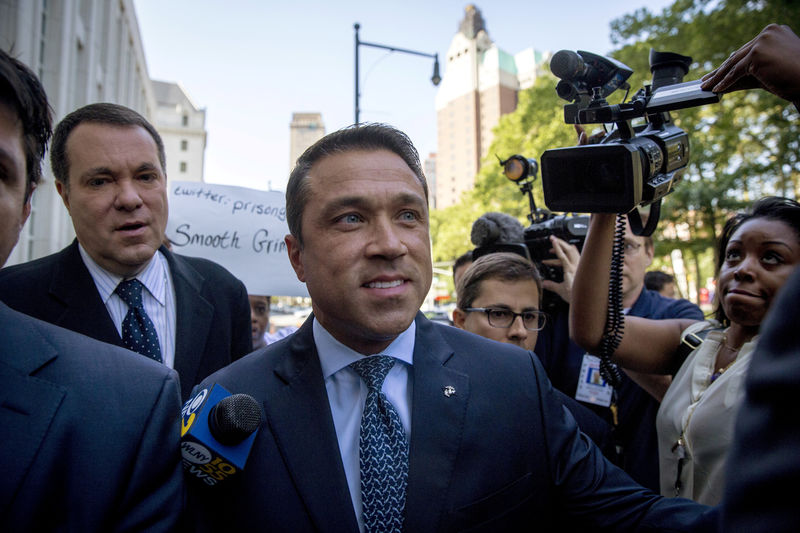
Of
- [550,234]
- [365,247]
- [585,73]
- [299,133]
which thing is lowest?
[365,247]

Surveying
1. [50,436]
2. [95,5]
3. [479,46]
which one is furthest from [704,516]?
[479,46]

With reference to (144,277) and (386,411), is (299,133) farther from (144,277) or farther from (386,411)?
(386,411)

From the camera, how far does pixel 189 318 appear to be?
7.47 feet

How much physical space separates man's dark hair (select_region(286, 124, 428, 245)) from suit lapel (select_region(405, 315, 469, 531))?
58 cm

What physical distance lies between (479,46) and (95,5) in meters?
82.3

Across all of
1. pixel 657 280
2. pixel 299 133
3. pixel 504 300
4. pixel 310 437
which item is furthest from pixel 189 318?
pixel 299 133

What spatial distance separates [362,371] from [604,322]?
1186 mm

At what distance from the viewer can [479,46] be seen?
88.6 meters

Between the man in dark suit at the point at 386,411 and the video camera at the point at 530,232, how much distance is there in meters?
1.27

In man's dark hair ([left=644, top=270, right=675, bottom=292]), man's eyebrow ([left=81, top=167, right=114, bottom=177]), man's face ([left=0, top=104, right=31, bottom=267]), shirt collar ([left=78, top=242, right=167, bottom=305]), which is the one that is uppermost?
man's eyebrow ([left=81, top=167, right=114, bottom=177])

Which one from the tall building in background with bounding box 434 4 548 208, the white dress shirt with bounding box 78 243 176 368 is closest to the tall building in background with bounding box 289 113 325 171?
the tall building in background with bounding box 434 4 548 208

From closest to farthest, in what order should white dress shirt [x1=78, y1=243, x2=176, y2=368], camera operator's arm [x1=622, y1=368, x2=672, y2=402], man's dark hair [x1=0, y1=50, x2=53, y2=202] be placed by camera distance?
man's dark hair [x1=0, y1=50, x2=53, y2=202]
white dress shirt [x1=78, y1=243, x2=176, y2=368]
camera operator's arm [x1=622, y1=368, x2=672, y2=402]

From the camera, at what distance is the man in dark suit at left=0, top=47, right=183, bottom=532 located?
3.72ft

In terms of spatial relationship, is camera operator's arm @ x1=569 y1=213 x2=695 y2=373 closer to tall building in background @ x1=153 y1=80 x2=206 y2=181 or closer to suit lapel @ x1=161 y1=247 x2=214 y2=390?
suit lapel @ x1=161 y1=247 x2=214 y2=390
